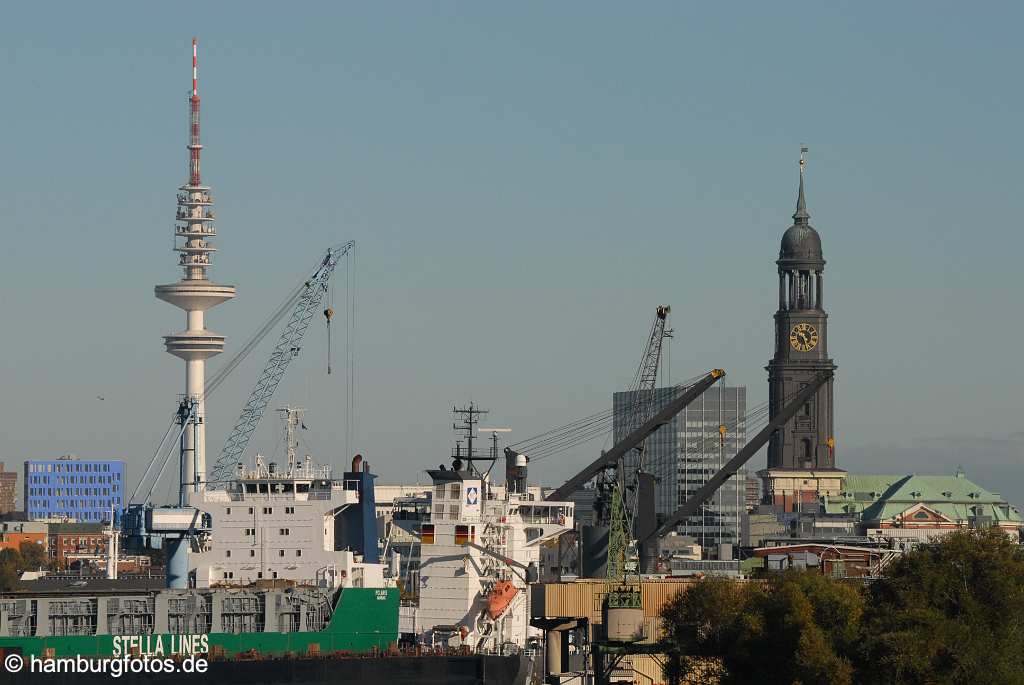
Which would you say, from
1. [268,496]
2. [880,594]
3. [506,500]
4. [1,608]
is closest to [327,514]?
[268,496]

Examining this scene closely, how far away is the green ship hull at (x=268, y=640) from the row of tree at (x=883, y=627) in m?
15.5

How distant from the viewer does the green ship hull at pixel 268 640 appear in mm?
108750

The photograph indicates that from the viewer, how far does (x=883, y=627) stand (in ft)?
302

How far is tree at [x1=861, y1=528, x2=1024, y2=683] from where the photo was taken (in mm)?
87250

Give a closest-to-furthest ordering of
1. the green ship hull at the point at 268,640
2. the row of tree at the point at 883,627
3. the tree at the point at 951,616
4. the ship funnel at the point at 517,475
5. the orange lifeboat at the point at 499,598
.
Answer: the tree at the point at 951,616 < the row of tree at the point at 883,627 < the green ship hull at the point at 268,640 < the orange lifeboat at the point at 499,598 < the ship funnel at the point at 517,475

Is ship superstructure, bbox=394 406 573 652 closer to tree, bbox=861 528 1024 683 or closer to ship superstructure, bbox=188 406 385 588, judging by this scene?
ship superstructure, bbox=188 406 385 588

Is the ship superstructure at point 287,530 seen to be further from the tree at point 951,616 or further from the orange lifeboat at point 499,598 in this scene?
the tree at point 951,616

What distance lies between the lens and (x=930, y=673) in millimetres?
87000

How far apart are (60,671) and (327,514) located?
58.7 ft

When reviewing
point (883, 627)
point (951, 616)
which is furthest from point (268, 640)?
point (951, 616)

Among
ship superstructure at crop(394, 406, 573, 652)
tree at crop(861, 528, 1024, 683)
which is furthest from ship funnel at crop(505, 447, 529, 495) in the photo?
tree at crop(861, 528, 1024, 683)

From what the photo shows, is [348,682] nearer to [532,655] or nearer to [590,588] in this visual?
[532,655]

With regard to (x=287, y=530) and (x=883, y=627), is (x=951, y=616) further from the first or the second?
(x=287, y=530)

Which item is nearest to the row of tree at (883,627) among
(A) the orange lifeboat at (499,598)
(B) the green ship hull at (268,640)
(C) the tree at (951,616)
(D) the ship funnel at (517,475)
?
(C) the tree at (951,616)
